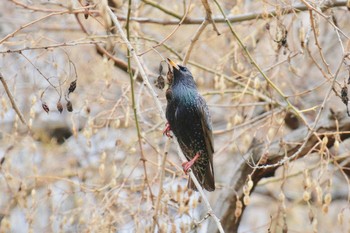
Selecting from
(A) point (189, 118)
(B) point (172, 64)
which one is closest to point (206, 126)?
(A) point (189, 118)

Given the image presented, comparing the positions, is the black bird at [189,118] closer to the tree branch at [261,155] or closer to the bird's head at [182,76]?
the bird's head at [182,76]

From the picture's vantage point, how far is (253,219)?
9.21 m

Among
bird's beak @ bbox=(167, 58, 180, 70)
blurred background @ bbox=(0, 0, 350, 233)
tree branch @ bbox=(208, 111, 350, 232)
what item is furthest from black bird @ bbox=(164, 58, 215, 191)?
tree branch @ bbox=(208, 111, 350, 232)

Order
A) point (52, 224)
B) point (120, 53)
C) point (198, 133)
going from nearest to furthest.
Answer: point (52, 224) → point (198, 133) → point (120, 53)

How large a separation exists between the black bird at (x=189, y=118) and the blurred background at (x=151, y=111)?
0.16 m

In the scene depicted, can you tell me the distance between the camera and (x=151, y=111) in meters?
5.98

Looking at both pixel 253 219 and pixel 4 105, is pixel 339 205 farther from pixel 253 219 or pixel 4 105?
pixel 4 105

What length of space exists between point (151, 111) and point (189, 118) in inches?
33.8

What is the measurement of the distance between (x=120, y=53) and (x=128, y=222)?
2056mm

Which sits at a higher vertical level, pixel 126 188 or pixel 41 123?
pixel 41 123

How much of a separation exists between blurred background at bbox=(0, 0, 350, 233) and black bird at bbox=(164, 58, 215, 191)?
164 millimetres

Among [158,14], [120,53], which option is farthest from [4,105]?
[158,14]

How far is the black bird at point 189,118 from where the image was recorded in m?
5.13

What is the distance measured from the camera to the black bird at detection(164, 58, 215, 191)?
513 cm
